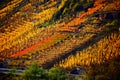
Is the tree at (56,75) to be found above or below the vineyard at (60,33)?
below

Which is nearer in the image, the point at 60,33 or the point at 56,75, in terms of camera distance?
the point at 56,75

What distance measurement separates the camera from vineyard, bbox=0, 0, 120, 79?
68.5 ft

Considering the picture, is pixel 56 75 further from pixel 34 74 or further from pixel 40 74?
pixel 34 74

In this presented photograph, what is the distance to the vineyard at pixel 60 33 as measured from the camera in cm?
2088

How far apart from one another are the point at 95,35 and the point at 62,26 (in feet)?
9.74

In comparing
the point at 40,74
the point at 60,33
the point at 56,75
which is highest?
the point at 60,33

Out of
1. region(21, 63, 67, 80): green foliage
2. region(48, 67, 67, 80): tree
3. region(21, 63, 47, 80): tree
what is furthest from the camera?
region(21, 63, 47, 80): tree

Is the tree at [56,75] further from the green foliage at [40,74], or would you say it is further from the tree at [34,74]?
the tree at [34,74]

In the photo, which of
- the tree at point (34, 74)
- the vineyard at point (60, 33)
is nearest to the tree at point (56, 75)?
the tree at point (34, 74)

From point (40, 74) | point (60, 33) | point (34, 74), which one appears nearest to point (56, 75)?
point (40, 74)

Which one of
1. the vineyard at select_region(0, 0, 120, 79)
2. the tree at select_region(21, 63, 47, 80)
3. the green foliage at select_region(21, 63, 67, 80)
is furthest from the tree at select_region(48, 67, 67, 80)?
the vineyard at select_region(0, 0, 120, 79)

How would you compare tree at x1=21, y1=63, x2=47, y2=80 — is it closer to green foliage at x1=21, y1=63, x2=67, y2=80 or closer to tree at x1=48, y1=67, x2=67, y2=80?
green foliage at x1=21, y1=63, x2=67, y2=80

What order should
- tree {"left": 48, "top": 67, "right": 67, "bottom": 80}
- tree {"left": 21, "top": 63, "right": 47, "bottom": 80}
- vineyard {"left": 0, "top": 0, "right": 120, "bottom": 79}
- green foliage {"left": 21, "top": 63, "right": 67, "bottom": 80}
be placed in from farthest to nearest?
vineyard {"left": 0, "top": 0, "right": 120, "bottom": 79}, tree {"left": 21, "top": 63, "right": 47, "bottom": 80}, green foliage {"left": 21, "top": 63, "right": 67, "bottom": 80}, tree {"left": 48, "top": 67, "right": 67, "bottom": 80}

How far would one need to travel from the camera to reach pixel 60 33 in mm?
23234
